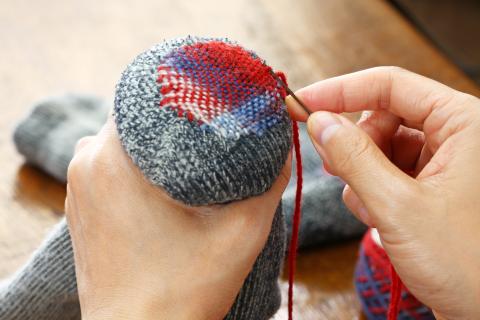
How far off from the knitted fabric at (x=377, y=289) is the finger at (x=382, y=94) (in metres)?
0.17

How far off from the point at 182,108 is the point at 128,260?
0.13 meters

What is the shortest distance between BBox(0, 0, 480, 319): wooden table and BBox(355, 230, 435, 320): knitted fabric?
0.38 m

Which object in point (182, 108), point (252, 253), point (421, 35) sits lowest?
point (421, 35)

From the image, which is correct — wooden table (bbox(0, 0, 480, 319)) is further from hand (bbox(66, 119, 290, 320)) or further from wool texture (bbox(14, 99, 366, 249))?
hand (bbox(66, 119, 290, 320))

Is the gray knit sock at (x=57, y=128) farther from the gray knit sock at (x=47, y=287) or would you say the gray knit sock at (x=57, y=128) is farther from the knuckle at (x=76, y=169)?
the knuckle at (x=76, y=169)

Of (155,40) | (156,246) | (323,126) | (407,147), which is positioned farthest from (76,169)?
(155,40)

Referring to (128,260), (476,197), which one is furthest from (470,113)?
(128,260)

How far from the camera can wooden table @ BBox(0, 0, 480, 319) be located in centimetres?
96

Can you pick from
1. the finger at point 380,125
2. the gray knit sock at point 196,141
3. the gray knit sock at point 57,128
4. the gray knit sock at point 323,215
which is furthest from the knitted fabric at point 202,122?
the gray knit sock at point 57,128

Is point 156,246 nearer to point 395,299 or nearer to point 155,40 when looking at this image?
point 395,299

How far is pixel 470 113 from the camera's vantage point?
1.75 feet

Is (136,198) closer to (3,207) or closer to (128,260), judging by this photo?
(128,260)

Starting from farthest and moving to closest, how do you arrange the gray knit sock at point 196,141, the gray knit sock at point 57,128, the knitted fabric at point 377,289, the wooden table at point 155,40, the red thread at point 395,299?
the wooden table at point 155,40
the gray knit sock at point 57,128
the knitted fabric at point 377,289
the red thread at point 395,299
the gray knit sock at point 196,141

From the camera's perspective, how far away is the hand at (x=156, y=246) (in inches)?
19.1
